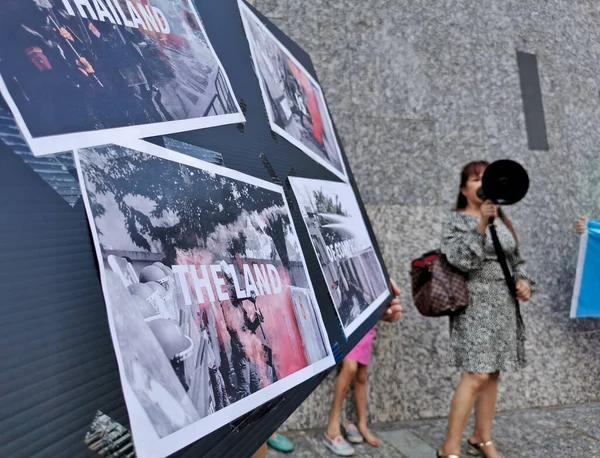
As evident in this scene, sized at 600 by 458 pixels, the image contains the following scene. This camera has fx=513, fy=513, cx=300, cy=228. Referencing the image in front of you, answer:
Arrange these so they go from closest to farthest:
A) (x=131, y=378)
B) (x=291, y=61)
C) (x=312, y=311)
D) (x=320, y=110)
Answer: (x=131, y=378)
(x=312, y=311)
(x=291, y=61)
(x=320, y=110)

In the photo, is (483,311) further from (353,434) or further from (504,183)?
(353,434)

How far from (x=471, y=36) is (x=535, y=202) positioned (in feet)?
4.56

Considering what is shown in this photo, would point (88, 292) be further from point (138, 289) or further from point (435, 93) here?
point (435, 93)

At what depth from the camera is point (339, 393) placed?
2980 millimetres

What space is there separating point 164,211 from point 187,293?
3.8 inches

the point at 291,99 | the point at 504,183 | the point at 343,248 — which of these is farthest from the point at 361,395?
the point at 291,99

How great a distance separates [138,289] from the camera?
511 millimetres

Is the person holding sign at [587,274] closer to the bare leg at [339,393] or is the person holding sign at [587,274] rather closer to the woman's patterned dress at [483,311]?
the woman's patterned dress at [483,311]

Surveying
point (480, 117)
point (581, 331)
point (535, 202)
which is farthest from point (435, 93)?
point (581, 331)

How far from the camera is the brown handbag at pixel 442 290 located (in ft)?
8.27

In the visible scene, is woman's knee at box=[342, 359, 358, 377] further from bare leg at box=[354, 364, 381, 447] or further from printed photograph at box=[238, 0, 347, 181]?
printed photograph at box=[238, 0, 347, 181]

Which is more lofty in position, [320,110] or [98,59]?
[320,110]

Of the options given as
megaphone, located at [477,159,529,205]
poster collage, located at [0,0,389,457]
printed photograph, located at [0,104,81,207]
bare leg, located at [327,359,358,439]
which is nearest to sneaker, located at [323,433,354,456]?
bare leg, located at [327,359,358,439]

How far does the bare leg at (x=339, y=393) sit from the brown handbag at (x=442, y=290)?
1.95 feet
